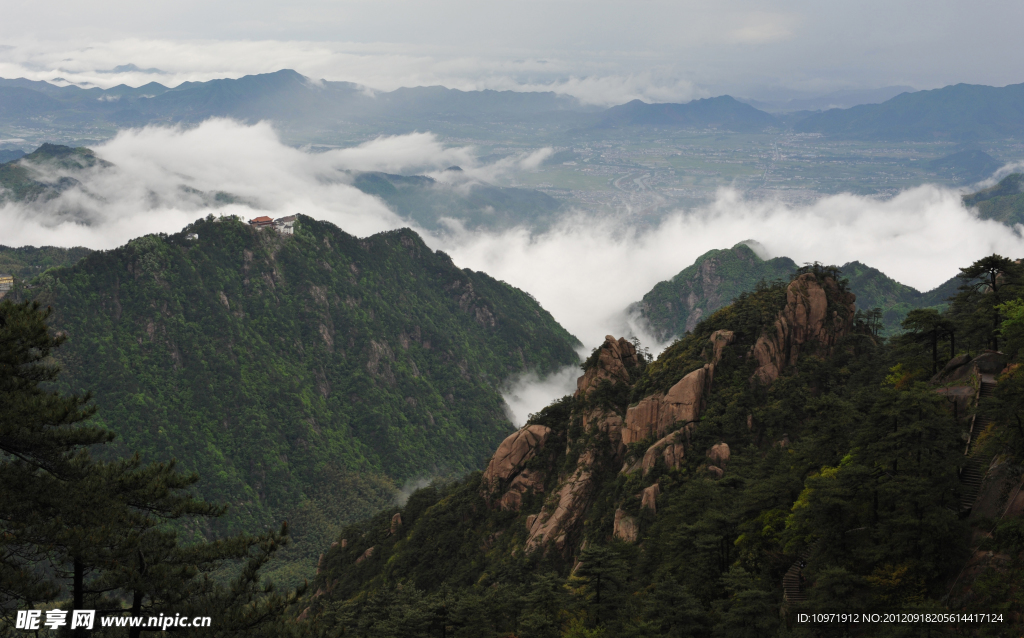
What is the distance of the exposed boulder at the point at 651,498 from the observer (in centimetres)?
5362

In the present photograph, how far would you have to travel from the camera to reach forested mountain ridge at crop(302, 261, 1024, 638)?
3195cm

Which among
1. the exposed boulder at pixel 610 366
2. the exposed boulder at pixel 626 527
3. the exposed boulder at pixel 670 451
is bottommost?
the exposed boulder at pixel 626 527

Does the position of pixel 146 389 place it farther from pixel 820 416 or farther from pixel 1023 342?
pixel 1023 342

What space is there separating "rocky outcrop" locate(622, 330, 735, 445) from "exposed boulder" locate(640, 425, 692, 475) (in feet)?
5.72

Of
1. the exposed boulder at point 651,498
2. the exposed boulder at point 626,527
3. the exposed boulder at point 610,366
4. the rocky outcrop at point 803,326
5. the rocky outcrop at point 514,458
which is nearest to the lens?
the exposed boulder at point 626,527

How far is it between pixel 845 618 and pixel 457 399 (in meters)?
168

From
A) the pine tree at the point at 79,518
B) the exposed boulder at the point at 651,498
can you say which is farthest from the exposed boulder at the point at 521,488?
the pine tree at the point at 79,518

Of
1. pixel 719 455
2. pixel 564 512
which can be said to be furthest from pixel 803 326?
pixel 564 512

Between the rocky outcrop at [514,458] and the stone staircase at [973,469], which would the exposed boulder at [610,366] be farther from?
the stone staircase at [973,469]

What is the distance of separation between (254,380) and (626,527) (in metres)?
134

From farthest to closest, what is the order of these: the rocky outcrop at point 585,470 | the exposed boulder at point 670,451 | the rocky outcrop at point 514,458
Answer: the rocky outcrop at point 514,458
the rocky outcrop at point 585,470
the exposed boulder at point 670,451

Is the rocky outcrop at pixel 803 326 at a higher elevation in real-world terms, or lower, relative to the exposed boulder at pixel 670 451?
higher

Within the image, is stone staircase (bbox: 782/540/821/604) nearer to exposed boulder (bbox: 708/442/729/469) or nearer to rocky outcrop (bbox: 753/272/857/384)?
exposed boulder (bbox: 708/442/729/469)

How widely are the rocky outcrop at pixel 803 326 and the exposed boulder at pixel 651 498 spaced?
16801mm
